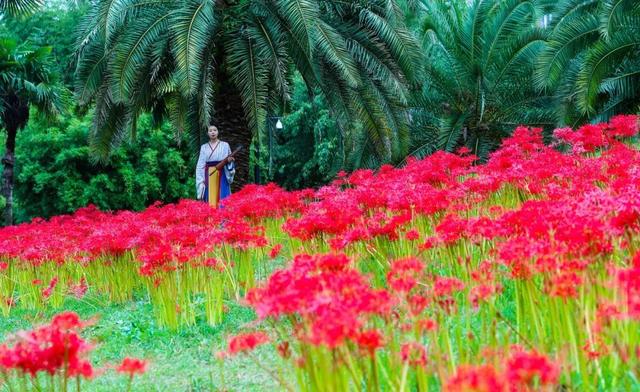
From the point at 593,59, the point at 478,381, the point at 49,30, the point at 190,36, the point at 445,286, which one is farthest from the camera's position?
the point at 49,30

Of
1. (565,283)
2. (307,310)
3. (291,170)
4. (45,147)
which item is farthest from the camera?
(291,170)

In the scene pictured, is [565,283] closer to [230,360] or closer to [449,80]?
[230,360]

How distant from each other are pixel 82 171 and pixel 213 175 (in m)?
14.9

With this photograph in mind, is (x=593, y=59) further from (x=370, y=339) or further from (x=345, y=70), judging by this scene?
(x=370, y=339)

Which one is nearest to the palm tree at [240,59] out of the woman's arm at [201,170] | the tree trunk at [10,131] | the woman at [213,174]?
the woman at [213,174]

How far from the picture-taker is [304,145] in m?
29.1

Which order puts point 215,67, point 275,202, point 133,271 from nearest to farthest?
point 133,271
point 275,202
point 215,67

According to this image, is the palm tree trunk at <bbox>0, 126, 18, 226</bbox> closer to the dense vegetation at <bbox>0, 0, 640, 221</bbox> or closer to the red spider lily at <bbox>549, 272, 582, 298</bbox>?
the dense vegetation at <bbox>0, 0, 640, 221</bbox>

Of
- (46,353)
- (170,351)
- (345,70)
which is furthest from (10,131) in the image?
(46,353)

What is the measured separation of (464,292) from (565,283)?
68.3 inches

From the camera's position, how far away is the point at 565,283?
7.29 ft

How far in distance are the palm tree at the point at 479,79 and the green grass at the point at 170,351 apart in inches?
363

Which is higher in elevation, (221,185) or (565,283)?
(221,185)

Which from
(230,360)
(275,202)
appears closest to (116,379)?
(230,360)
